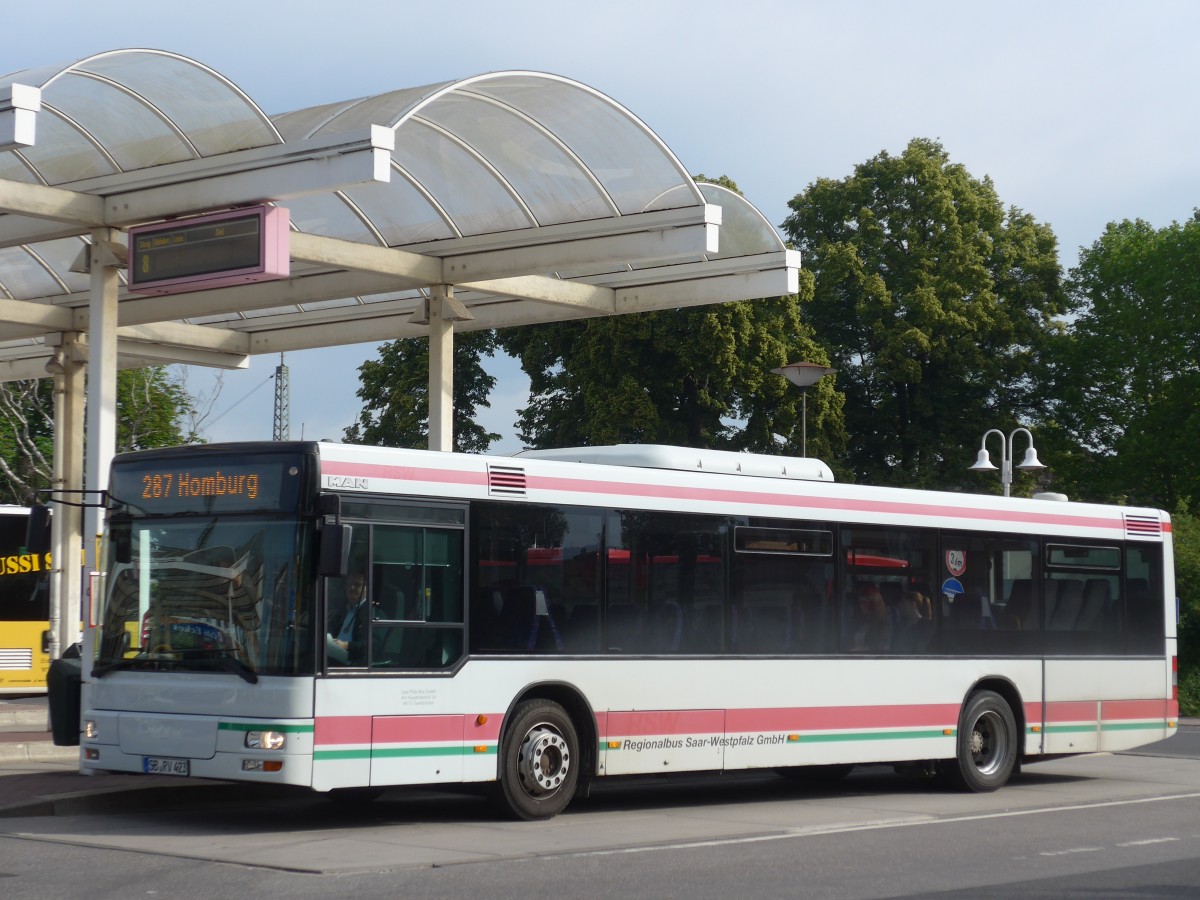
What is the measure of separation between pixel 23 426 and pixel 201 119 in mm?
22484

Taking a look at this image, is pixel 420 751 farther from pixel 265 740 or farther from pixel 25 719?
pixel 25 719

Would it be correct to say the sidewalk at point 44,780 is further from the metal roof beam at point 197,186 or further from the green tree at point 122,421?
the green tree at point 122,421

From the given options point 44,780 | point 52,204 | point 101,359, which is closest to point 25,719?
point 101,359

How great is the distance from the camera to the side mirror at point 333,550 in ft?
37.6

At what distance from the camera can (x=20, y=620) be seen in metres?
26.6

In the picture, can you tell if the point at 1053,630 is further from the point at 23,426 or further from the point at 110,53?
the point at 23,426

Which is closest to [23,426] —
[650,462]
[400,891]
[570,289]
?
[570,289]

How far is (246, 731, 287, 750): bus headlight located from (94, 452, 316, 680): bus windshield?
39cm

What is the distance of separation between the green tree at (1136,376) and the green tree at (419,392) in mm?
17325

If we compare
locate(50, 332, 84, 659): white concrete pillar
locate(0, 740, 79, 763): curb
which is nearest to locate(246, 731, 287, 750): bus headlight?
locate(0, 740, 79, 763): curb

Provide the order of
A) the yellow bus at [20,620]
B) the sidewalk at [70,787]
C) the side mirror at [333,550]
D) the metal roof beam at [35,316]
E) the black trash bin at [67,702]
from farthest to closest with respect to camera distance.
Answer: the yellow bus at [20,620] → the metal roof beam at [35,316] → the black trash bin at [67,702] → the sidewalk at [70,787] → the side mirror at [333,550]

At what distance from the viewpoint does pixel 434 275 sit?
830 inches

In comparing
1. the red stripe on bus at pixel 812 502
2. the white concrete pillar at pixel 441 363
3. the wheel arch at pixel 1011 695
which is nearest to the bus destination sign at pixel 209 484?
the red stripe on bus at pixel 812 502

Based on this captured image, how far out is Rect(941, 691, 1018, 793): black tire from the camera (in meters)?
16.5
